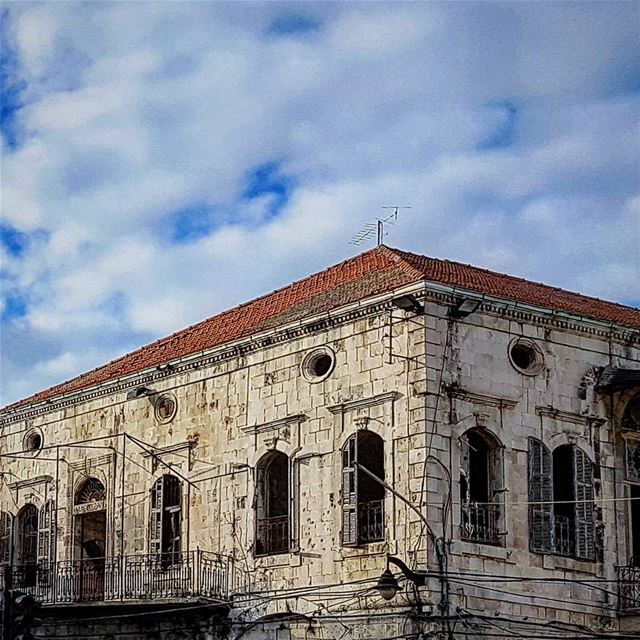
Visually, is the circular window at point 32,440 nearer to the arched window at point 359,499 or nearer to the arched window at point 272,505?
the arched window at point 272,505

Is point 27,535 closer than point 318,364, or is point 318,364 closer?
point 318,364

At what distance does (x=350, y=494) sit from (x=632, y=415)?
5.47 m

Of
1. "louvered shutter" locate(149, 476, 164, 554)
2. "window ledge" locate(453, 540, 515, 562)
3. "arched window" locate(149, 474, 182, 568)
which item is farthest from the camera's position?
"louvered shutter" locate(149, 476, 164, 554)

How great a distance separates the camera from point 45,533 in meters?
31.1

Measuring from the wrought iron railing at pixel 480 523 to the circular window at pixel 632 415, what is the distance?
342cm

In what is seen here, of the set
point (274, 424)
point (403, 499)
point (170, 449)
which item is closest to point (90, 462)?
point (170, 449)

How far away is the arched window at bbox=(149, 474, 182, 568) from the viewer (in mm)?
28328

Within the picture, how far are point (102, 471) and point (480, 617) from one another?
32.2ft

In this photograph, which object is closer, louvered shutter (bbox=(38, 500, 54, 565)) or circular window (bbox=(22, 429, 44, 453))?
louvered shutter (bbox=(38, 500, 54, 565))

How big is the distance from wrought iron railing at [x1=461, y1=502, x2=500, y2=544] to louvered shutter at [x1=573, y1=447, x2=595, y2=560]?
1.59 meters

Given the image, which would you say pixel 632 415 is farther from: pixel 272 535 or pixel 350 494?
pixel 272 535

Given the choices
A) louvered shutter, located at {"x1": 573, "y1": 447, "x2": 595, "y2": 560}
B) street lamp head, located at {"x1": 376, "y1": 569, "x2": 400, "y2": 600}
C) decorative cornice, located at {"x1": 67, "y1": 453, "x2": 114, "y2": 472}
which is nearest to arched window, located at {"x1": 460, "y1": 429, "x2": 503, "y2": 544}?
louvered shutter, located at {"x1": 573, "y1": 447, "x2": 595, "y2": 560}

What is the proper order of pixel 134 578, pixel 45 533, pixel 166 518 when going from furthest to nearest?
pixel 45 533 < pixel 166 518 < pixel 134 578

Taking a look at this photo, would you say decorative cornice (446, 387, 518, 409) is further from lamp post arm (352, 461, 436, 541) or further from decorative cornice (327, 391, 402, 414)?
lamp post arm (352, 461, 436, 541)
